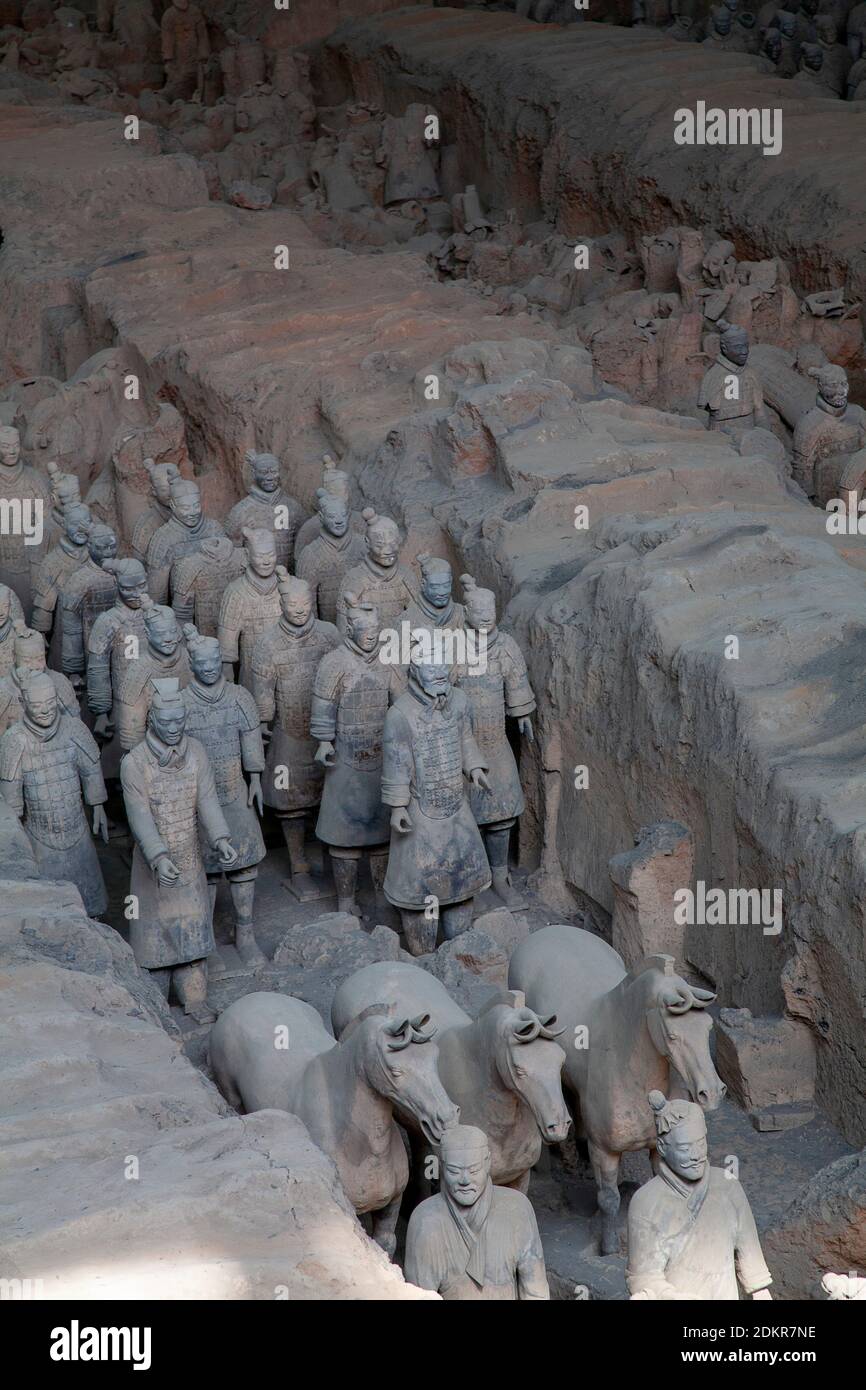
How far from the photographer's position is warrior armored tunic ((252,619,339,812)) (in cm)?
871

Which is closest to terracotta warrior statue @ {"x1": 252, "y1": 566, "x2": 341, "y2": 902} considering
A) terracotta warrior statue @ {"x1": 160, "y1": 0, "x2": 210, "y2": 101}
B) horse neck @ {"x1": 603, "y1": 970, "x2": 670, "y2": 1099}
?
horse neck @ {"x1": 603, "y1": 970, "x2": 670, "y2": 1099}

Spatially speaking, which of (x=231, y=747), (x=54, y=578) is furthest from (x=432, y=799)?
(x=54, y=578)

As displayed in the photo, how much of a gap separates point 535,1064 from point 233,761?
9.84 ft

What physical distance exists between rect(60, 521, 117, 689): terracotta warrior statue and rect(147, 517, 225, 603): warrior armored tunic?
302 millimetres

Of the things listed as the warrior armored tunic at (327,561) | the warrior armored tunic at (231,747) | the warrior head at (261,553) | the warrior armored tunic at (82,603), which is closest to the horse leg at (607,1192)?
the warrior armored tunic at (231,747)

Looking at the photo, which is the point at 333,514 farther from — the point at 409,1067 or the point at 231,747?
the point at 409,1067

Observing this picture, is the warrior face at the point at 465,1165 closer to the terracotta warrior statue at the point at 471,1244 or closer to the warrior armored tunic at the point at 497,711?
the terracotta warrior statue at the point at 471,1244

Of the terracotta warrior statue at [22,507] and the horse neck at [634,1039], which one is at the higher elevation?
the horse neck at [634,1039]

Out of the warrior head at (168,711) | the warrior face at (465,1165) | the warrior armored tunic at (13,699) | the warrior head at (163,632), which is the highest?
the warrior face at (465,1165)

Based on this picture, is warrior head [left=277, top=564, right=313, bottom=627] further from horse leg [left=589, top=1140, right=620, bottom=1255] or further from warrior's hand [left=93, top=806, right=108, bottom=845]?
horse leg [left=589, top=1140, right=620, bottom=1255]

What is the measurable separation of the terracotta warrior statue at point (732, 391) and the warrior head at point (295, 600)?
322cm

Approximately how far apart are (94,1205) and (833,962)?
9.63 feet

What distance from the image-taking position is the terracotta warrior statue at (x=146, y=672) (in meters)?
8.34

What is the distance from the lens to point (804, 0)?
51.7 feet
